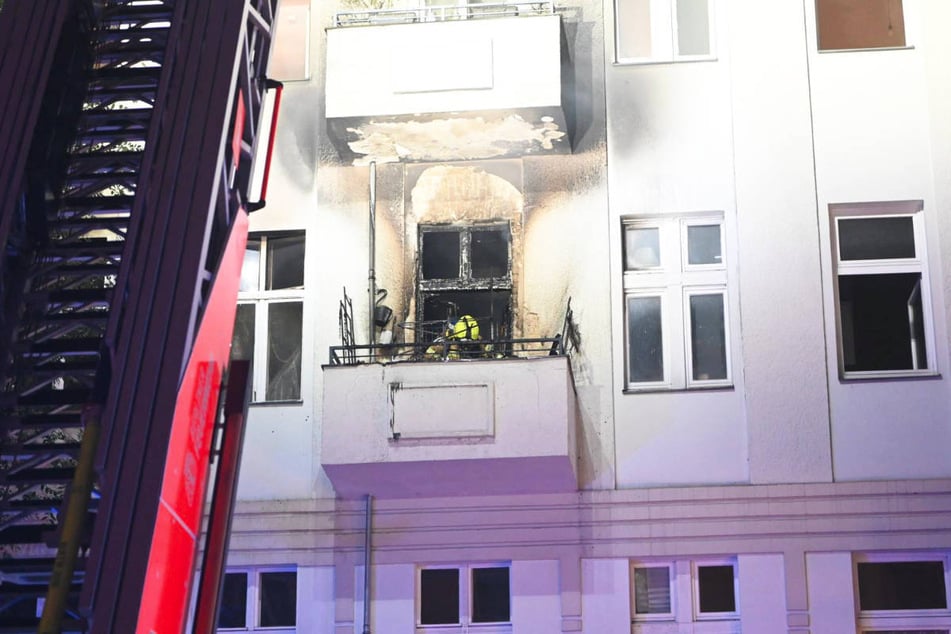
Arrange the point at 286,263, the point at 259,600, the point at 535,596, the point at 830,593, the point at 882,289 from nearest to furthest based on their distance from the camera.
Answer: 1. the point at 830,593
2. the point at 535,596
3. the point at 259,600
4. the point at 882,289
5. the point at 286,263

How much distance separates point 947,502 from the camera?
39.3 ft

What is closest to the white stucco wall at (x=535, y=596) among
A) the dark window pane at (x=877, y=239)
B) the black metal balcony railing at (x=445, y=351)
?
the black metal balcony railing at (x=445, y=351)

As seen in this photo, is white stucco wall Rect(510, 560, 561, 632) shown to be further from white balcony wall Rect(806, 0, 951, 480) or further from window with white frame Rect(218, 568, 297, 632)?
white balcony wall Rect(806, 0, 951, 480)

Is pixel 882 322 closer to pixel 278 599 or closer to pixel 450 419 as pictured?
pixel 450 419

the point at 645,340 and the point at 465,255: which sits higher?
the point at 465,255

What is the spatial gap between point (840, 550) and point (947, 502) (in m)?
0.99

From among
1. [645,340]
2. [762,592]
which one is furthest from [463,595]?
[645,340]

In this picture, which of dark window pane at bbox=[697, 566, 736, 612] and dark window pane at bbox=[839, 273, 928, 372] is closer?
dark window pane at bbox=[697, 566, 736, 612]

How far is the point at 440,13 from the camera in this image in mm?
13734

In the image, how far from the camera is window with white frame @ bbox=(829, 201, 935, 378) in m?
12.8

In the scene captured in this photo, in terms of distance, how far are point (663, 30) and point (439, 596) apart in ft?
19.2

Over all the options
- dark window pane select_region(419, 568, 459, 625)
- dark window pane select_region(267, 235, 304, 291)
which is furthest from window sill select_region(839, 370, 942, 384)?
dark window pane select_region(267, 235, 304, 291)

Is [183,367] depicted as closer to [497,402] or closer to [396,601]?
[497,402]

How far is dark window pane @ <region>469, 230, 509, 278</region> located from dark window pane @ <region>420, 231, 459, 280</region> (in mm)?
169
